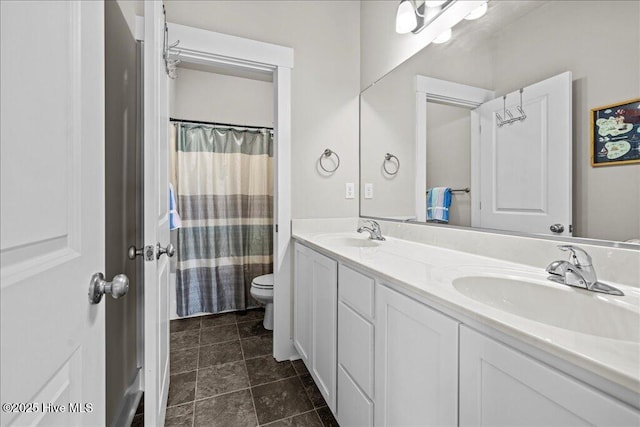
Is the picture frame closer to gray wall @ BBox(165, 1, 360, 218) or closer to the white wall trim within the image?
gray wall @ BBox(165, 1, 360, 218)

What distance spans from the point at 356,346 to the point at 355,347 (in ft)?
0.04

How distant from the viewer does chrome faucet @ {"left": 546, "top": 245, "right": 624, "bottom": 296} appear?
0.76 metres

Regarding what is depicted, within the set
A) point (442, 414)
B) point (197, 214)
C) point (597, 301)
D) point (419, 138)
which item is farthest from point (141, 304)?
point (597, 301)

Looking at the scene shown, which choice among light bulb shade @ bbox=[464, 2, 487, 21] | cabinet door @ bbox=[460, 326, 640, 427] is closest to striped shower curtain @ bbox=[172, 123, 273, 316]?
light bulb shade @ bbox=[464, 2, 487, 21]

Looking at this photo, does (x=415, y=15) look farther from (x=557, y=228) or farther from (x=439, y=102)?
(x=557, y=228)

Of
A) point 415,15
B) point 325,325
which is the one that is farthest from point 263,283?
point 415,15

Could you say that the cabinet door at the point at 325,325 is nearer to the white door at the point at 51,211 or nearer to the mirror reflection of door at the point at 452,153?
the mirror reflection of door at the point at 452,153

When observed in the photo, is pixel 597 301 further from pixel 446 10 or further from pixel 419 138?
pixel 446 10

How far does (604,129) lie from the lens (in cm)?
87

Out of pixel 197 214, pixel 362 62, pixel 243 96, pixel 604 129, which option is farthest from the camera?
pixel 243 96

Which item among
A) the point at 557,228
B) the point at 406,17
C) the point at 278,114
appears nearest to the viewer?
the point at 557,228

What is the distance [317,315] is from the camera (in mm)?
1583

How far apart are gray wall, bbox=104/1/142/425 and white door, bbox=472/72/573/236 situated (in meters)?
1.61

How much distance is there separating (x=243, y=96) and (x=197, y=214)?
1.35m
